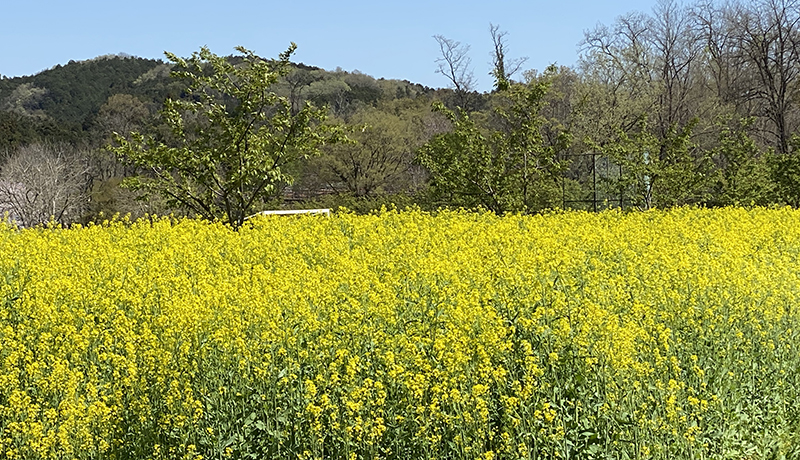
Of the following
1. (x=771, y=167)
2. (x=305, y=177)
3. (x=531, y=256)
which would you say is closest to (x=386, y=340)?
(x=531, y=256)

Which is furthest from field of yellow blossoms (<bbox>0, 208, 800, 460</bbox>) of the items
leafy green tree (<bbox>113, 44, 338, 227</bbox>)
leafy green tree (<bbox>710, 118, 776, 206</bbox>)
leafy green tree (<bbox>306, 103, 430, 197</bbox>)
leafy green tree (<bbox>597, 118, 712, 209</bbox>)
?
leafy green tree (<bbox>306, 103, 430, 197</bbox>)

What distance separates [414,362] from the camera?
482 centimetres

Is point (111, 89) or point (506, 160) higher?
point (111, 89)

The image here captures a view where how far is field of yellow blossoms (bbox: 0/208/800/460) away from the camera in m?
4.61

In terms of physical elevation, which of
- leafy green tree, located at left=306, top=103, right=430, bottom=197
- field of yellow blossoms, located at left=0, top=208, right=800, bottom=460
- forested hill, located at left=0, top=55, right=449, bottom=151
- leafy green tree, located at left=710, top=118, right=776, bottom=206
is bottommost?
field of yellow blossoms, located at left=0, top=208, right=800, bottom=460

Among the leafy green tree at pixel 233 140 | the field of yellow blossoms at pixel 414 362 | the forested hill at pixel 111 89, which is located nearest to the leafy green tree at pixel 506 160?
the leafy green tree at pixel 233 140

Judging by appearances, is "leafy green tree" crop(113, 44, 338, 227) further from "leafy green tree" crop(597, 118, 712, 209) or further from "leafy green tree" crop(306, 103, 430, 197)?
"leafy green tree" crop(306, 103, 430, 197)

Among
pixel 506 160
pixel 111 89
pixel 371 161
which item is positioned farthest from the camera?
pixel 111 89

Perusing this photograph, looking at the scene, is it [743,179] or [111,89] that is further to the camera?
[111,89]

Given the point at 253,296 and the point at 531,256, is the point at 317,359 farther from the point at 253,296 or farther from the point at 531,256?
the point at 531,256

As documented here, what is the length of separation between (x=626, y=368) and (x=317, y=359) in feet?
5.93

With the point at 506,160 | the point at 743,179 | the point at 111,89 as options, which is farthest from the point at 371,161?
the point at 111,89

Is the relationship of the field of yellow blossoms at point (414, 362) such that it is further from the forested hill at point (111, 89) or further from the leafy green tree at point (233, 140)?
the forested hill at point (111, 89)

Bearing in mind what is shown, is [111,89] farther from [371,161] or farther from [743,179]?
[743,179]
